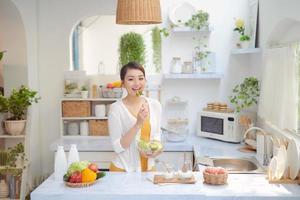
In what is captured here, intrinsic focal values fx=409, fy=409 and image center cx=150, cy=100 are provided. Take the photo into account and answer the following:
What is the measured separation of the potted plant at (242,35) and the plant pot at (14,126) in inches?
93.3

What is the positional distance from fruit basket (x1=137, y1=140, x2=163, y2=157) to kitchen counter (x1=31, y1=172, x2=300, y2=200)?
205 mm

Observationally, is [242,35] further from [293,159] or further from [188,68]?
[293,159]

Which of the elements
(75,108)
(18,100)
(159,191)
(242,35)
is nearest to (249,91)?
(242,35)

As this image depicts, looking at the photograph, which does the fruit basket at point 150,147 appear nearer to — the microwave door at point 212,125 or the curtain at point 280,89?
the curtain at point 280,89

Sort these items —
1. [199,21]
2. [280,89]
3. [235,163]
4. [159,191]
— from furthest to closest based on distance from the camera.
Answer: [199,21]
[235,163]
[280,89]
[159,191]

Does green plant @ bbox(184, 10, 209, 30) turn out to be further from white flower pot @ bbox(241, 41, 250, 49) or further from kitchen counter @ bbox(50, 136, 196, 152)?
kitchen counter @ bbox(50, 136, 196, 152)

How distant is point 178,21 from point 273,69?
4.52 feet

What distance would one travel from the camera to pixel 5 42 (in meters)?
4.37

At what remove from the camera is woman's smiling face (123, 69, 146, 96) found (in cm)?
286

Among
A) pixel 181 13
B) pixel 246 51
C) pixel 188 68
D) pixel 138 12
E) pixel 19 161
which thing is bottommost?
pixel 19 161

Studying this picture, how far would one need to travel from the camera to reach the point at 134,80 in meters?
2.87

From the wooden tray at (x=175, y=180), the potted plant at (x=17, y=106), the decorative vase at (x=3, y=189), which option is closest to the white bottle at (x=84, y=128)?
the potted plant at (x=17, y=106)

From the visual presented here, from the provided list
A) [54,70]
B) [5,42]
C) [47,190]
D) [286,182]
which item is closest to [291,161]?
[286,182]

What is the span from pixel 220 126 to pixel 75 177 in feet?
6.52
